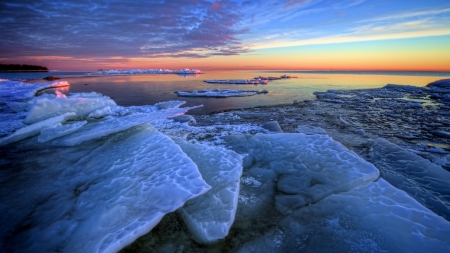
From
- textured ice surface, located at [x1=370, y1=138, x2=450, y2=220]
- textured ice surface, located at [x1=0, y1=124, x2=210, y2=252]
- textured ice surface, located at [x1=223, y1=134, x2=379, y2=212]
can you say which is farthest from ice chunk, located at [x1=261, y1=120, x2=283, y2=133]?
textured ice surface, located at [x1=0, y1=124, x2=210, y2=252]

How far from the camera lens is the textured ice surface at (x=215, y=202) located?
2479 millimetres

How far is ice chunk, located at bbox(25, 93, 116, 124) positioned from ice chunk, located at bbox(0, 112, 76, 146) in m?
0.56

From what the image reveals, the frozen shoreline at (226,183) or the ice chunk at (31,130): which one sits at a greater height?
the ice chunk at (31,130)

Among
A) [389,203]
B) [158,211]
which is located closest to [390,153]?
[389,203]

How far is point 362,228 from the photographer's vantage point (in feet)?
8.09

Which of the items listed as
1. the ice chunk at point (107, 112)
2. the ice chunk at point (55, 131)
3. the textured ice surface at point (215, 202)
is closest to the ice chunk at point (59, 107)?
the ice chunk at point (107, 112)

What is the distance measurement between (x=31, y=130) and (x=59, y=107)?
6.39ft

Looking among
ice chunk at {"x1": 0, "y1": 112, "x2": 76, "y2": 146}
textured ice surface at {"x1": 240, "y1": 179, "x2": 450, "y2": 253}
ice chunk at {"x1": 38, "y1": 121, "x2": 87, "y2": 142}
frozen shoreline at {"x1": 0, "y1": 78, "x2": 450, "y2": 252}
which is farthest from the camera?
ice chunk at {"x1": 38, "y1": 121, "x2": 87, "y2": 142}

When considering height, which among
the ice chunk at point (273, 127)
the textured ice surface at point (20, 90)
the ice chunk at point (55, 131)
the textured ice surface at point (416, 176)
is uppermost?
the textured ice surface at point (20, 90)

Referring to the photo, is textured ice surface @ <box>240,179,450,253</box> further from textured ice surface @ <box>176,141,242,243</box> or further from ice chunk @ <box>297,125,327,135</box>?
ice chunk @ <box>297,125,327,135</box>

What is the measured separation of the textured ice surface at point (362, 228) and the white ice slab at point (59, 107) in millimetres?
8382

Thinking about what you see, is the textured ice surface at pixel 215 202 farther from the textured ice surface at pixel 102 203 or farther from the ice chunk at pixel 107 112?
the ice chunk at pixel 107 112

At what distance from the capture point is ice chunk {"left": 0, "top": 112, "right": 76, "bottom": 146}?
532 centimetres

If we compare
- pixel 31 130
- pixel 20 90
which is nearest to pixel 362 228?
pixel 31 130
